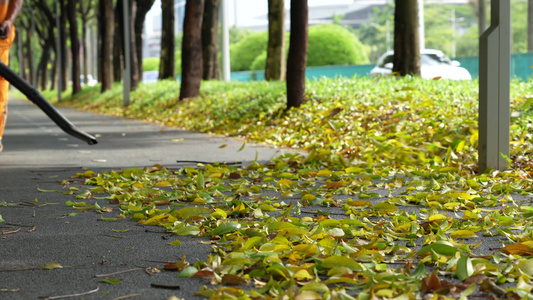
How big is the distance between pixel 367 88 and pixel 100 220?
853 cm

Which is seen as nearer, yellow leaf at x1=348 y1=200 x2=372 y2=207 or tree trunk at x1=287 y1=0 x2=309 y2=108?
yellow leaf at x1=348 y1=200 x2=372 y2=207

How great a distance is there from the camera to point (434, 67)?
25.0 metres

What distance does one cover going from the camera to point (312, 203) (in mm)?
6156

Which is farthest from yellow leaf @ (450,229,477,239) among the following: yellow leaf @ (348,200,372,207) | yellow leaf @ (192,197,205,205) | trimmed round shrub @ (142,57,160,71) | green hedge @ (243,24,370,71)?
trimmed round shrub @ (142,57,160,71)

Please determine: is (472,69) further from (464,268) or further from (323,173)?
(464,268)

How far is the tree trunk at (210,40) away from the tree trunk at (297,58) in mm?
12807

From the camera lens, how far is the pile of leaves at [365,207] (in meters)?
3.63

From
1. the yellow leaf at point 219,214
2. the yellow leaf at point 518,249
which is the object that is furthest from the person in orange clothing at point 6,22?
the yellow leaf at point 518,249

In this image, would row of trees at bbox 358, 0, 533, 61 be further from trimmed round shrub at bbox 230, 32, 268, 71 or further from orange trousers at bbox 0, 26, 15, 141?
orange trousers at bbox 0, 26, 15, 141

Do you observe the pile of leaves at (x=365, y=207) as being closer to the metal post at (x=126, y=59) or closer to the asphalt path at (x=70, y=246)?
the asphalt path at (x=70, y=246)

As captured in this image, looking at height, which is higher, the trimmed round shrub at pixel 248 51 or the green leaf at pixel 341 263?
the trimmed round shrub at pixel 248 51

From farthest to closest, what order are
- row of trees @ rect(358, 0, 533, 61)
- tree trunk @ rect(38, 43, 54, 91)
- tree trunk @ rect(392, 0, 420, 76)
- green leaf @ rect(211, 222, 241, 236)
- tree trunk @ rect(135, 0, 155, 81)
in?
row of trees @ rect(358, 0, 533, 61) < tree trunk @ rect(38, 43, 54, 91) < tree trunk @ rect(135, 0, 155, 81) < tree trunk @ rect(392, 0, 420, 76) < green leaf @ rect(211, 222, 241, 236)

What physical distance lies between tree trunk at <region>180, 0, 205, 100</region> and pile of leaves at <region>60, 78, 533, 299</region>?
8.58m

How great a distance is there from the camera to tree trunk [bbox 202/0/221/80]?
26.4 meters
